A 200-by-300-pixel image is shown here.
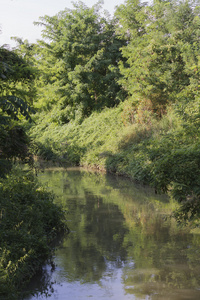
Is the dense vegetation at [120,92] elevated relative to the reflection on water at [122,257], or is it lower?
elevated

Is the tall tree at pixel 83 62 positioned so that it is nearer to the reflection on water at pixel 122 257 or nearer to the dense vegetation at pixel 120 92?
the dense vegetation at pixel 120 92

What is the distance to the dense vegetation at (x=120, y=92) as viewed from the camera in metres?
7.53

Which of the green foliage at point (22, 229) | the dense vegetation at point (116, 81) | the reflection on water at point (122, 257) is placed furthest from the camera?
the dense vegetation at point (116, 81)

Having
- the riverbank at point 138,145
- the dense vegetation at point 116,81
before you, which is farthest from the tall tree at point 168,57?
the riverbank at point 138,145

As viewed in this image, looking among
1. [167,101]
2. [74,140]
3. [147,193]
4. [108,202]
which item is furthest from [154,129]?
[74,140]

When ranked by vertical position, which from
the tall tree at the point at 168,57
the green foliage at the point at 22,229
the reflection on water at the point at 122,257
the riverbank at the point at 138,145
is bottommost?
the reflection on water at the point at 122,257

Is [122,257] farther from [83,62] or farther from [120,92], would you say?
[83,62]

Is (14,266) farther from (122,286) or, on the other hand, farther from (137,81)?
(137,81)

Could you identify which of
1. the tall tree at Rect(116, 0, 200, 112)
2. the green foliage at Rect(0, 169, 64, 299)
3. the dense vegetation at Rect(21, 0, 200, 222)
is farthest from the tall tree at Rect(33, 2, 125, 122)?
the green foliage at Rect(0, 169, 64, 299)

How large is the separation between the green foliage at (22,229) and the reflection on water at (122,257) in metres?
0.41

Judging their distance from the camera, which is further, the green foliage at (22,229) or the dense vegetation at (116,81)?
the dense vegetation at (116,81)

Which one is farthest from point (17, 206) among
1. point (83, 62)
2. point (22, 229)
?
point (83, 62)

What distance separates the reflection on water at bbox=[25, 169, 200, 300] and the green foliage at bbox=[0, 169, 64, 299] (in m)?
0.41

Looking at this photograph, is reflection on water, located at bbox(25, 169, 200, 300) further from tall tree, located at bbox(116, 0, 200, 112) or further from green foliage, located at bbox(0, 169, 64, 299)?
tall tree, located at bbox(116, 0, 200, 112)
